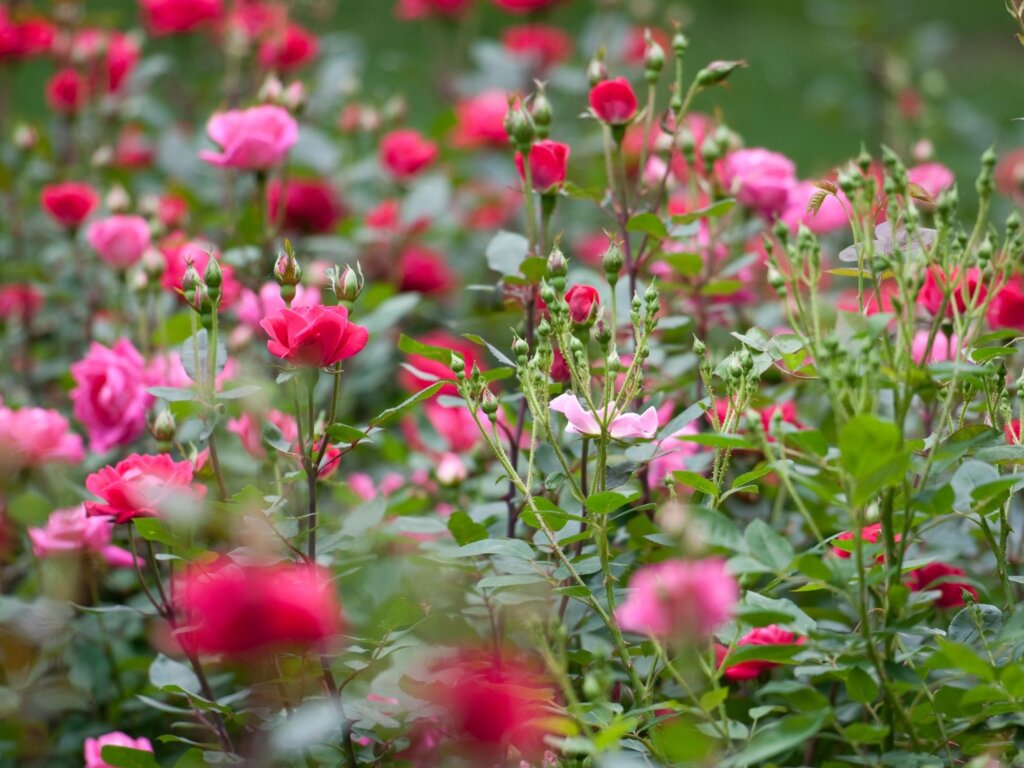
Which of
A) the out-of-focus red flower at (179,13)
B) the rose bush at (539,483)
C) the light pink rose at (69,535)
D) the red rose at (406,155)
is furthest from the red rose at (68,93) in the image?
the light pink rose at (69,535)

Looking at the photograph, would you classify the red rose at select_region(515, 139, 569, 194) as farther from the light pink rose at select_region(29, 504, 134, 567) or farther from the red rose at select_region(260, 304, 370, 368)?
the light pink rose at select_region(29, 504, 134, 567)

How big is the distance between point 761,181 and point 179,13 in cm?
120

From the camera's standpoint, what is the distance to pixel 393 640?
0.86 meters

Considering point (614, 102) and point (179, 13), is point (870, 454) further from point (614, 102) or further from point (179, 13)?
point (179, 13)

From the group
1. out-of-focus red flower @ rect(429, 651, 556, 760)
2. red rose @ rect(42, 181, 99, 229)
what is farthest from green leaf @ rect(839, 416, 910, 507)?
red rose @ rect(42, 181, 99, 229)

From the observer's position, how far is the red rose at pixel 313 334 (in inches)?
31.8

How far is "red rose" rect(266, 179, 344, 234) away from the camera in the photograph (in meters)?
1.98

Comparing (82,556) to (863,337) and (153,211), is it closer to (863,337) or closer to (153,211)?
(153,211)

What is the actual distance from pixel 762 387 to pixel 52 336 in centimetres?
117

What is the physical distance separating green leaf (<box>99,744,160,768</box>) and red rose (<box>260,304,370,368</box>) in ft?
1.01

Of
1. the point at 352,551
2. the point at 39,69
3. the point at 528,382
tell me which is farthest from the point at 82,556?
the point at 39,69

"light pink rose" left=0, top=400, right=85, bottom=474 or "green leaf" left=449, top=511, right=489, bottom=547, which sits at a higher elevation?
"green leaf" left=449, top=511, right=489, bottom=547

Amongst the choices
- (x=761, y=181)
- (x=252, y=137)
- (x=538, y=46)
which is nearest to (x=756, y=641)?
(x=761, y=181)

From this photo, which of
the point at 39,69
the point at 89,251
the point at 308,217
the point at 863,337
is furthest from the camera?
the point at 39,69
